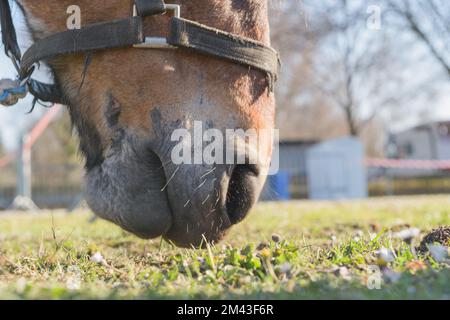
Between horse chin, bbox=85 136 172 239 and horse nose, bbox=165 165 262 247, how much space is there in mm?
57

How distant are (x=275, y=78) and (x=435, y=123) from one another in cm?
3346

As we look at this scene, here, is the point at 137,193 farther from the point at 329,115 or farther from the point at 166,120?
the point at 329,115

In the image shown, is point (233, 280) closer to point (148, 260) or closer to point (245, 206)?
point (245, 206)

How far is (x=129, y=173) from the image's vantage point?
2402 mm

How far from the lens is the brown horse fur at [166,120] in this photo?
7.76 feet

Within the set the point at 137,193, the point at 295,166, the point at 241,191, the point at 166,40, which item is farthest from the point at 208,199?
the point at 295,166

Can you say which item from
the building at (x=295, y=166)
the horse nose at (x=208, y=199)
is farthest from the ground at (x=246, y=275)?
the building at (x=295, y=166)

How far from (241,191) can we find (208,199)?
16cm

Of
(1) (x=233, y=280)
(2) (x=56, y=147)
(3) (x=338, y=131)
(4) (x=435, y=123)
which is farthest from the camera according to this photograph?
(3) (x=338, y=131)

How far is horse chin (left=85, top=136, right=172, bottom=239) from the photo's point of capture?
2.40 m

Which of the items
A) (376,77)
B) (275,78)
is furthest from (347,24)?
(376,77)

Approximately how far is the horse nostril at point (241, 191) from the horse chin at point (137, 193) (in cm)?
27

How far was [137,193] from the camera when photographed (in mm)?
2400

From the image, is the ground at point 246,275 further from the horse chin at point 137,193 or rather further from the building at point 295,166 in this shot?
the building at point 295,166
